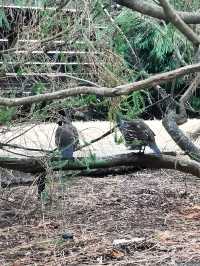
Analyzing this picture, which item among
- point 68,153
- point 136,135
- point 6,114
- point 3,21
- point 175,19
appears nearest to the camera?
point 175,19

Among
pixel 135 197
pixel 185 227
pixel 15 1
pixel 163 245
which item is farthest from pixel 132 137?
pixel 15 1

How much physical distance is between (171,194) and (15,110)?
2.44 m

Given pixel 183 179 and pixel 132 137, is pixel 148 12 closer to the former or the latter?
pixel 132 137

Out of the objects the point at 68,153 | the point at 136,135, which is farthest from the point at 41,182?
the point at 136,135

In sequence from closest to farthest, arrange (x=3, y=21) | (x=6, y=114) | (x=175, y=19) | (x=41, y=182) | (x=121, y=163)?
(x=175, y=19), (x=6, y=114), (x=3, y=21), (x=41, y=182), (x=121, y=163)

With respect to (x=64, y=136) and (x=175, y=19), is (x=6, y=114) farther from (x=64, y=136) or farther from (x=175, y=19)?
(x=175, y=19)

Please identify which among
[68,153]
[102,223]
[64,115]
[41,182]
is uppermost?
[64,115]

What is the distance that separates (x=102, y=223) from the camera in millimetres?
5020

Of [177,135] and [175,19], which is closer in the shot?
[175,19]

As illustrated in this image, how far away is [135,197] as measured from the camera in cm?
601

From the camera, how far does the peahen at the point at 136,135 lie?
5.16 metres

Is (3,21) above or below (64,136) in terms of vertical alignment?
above

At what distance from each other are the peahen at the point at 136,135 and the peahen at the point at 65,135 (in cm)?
40

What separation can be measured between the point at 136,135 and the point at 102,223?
41.8 inches
